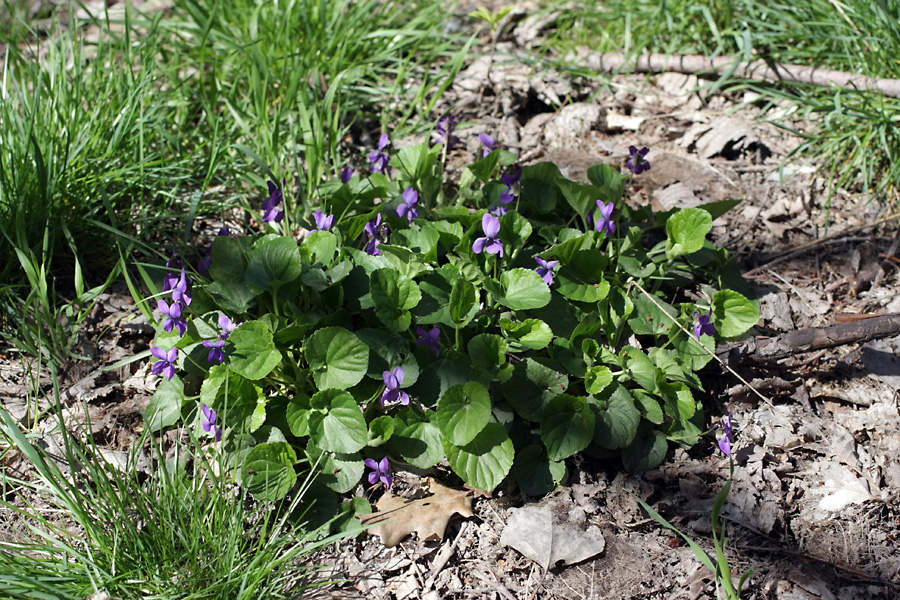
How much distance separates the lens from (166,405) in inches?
81.7

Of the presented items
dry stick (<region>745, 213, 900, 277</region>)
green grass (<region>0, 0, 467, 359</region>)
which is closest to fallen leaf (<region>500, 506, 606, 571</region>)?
dry stick (<region>745, 213, 900, 277</region>)

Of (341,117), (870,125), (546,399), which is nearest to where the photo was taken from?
(546,399)

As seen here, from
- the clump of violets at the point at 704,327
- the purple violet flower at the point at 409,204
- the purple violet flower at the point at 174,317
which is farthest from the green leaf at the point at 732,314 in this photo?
the purple violet flower at the point at 174,317

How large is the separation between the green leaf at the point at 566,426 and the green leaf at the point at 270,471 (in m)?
0.73

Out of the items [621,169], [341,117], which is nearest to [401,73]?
[341,117]

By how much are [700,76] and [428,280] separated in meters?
2.32

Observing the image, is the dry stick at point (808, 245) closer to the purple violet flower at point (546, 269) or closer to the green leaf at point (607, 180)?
the green leaf at point (607, 180)

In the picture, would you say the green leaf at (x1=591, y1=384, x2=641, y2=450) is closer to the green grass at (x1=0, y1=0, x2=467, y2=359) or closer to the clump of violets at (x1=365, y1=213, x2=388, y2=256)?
the clump of violets at (x1=365, y1=213, x2=388, y2=256)

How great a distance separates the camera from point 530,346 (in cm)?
204

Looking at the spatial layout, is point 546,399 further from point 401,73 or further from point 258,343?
point 401,73

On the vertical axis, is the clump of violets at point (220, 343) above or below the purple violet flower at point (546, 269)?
above

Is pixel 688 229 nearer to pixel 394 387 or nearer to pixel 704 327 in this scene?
pixel 704 327

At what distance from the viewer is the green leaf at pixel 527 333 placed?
204cm

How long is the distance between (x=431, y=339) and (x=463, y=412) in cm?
26
